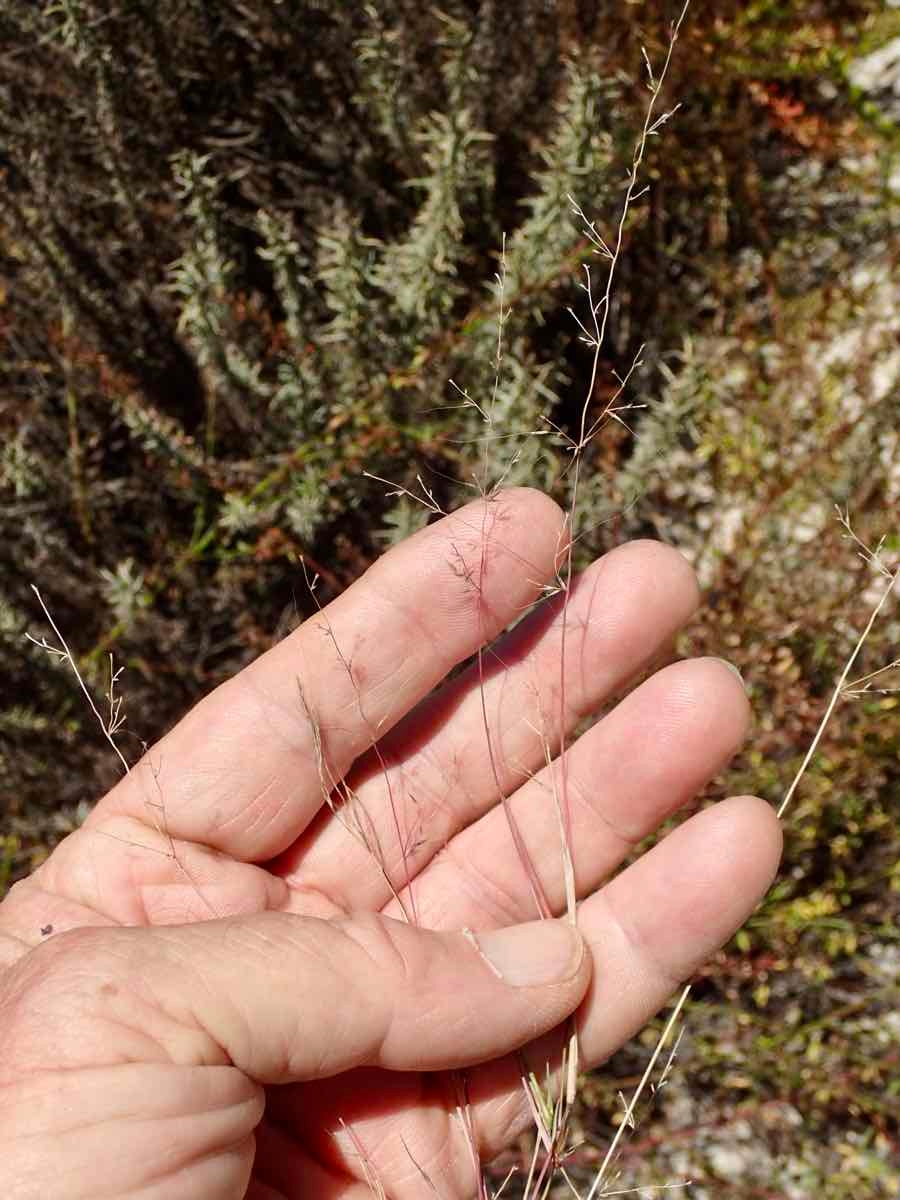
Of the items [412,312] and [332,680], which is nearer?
[332,680]

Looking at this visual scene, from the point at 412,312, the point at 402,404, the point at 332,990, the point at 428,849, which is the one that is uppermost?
the point at 412,312

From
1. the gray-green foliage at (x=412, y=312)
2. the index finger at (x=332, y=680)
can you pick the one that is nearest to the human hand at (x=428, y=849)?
the index finger at (x=332, y=680)

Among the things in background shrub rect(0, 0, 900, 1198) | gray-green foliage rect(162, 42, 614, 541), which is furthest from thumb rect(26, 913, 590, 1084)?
gray-green foliage rect(162, 42, 614, 541)

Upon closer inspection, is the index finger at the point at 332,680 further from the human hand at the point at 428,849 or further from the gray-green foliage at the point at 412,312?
the gray-green foliage at the point at 412,312

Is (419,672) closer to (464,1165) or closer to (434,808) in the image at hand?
(434,808)

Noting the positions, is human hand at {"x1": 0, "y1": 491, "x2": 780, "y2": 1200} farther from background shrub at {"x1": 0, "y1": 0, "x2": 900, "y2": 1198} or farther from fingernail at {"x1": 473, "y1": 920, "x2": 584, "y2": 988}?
background shrub at {"x1": 0, "y1": 0, "x2": 900, "y2": 1198}

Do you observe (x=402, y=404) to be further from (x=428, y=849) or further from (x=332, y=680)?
(x=428, y=849)

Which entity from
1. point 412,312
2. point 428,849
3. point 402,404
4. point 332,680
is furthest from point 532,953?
point 412,312

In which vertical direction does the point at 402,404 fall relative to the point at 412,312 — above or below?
below

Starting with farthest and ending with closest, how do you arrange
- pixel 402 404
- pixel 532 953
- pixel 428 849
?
pixel 402 404 < pixel 428 849 < pixel 532 953

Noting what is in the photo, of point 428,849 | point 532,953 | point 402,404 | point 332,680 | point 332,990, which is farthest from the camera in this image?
point 402,404
